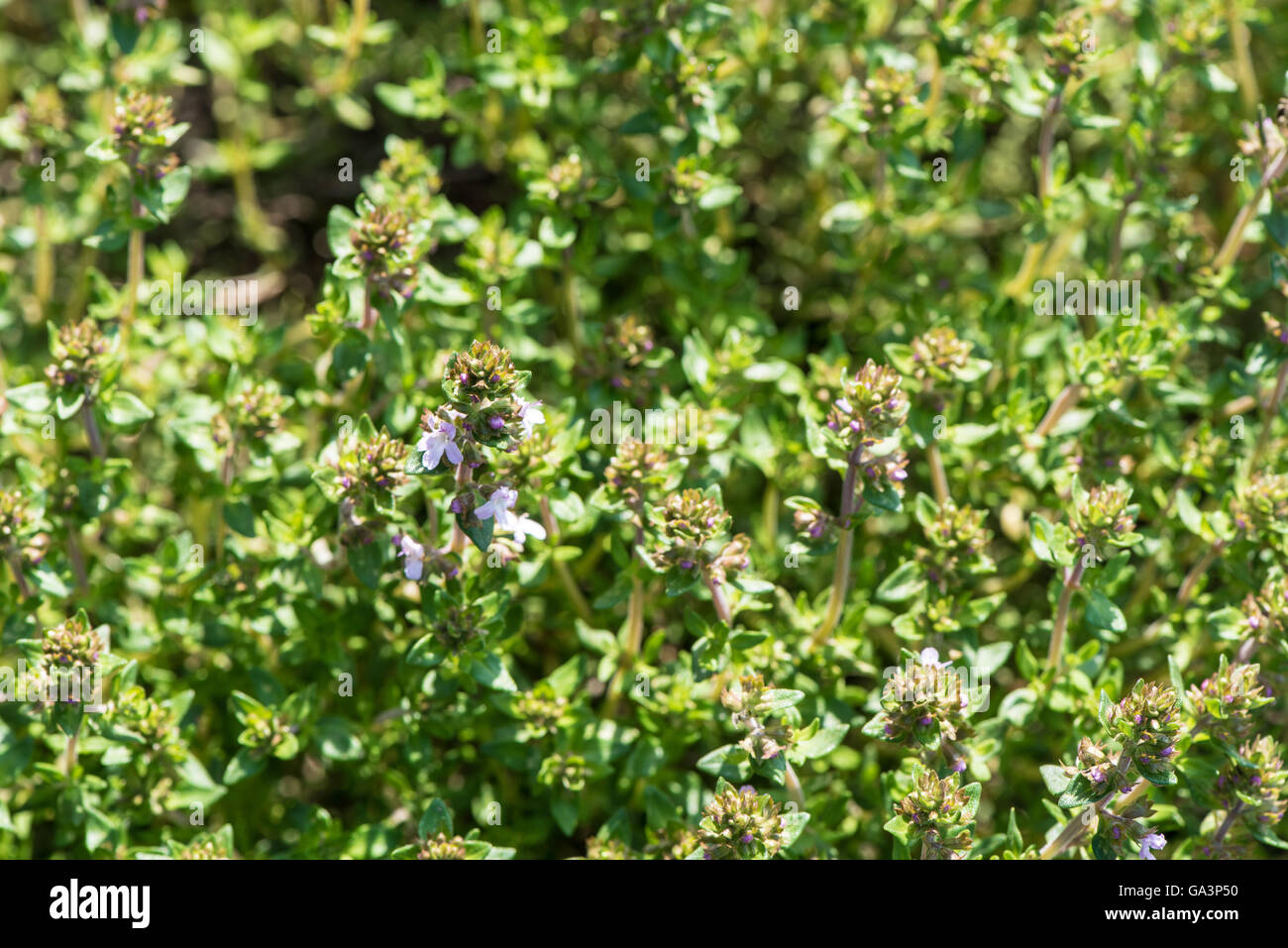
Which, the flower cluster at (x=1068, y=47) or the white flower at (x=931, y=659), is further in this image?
the flower cluster at (x=1068, y=47)

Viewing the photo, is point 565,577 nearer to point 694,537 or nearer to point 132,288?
point 694,537

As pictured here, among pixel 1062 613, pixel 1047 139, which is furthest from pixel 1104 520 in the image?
pixel 1047 139

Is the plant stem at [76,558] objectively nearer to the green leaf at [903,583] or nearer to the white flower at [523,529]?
the white flower at [523,529]

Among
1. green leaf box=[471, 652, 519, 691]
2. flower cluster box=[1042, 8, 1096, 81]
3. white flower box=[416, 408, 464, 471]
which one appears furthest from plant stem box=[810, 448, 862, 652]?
flower cluster box=[1042, 8, 1096, 81]

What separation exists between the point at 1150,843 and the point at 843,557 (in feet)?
4.01

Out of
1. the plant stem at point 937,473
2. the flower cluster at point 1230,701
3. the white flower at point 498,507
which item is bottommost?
the flower cluster at point 1230,701

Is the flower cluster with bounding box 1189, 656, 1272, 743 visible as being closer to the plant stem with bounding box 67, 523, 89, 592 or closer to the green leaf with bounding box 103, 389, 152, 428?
the green leaf with bounding box 103, 389, 152, 428

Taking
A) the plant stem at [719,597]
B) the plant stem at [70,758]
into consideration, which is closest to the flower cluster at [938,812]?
the plant stem at [719,597]

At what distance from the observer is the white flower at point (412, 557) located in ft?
11.7

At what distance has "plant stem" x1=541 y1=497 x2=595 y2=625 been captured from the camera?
12.8 ft

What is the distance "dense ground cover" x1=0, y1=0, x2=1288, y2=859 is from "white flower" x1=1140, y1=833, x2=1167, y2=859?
2 centimetres

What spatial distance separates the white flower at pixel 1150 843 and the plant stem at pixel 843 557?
1.13 m

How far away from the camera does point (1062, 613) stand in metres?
3.87
